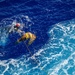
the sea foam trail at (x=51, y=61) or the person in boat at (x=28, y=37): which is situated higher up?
the person in boat at (x=28, y=37)

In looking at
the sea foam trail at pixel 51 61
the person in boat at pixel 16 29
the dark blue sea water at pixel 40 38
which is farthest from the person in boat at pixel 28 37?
the sea foam trail at pixel 51 61

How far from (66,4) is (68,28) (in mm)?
3761

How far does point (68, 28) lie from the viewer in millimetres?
20000

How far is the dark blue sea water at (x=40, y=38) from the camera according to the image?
1675 cm

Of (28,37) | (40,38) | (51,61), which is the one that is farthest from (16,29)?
(51,61)

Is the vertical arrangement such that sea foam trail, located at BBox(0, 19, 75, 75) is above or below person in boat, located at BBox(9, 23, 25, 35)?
below

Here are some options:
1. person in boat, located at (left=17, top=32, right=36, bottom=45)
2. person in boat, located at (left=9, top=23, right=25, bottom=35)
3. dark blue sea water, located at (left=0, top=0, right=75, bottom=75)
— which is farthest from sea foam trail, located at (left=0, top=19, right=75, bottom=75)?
person in boat, located at (left=9, top=23, right=25, bottom=35)

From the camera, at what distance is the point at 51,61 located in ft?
56.1

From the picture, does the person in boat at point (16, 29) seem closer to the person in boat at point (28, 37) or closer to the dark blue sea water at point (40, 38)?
the dark blue sea water at point (40, 38)

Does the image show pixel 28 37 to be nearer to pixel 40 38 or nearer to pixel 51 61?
pixel 40 38

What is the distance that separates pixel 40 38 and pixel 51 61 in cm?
286

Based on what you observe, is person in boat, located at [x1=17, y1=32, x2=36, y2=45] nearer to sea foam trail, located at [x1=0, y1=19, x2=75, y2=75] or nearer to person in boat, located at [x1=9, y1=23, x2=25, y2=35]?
person in boat, located at [x1=9, y1=23, x2=25, y2=35]

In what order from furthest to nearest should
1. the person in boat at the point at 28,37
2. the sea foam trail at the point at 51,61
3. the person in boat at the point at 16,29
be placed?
the person in boat at the point at 16,29 < the person in boat at the point at 28,37 < the sea foam trail at the point at 51,61

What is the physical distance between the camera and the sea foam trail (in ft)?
53.9
